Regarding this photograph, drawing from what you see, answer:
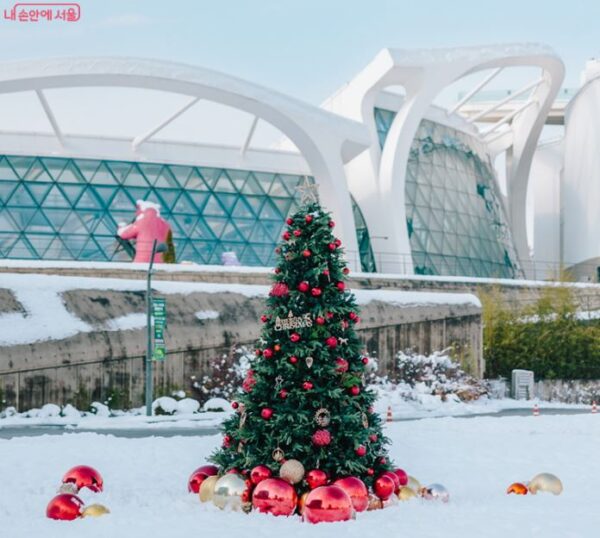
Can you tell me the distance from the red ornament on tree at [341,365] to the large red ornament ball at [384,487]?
117 cm

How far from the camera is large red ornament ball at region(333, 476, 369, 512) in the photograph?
31.4ft

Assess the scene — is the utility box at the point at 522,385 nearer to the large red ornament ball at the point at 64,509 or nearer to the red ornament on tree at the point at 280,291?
the red ornament on tree at the point at 280,291

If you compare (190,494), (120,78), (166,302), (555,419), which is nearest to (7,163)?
(120,78)

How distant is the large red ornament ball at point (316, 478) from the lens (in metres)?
9.80

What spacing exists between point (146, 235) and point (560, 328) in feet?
48.2

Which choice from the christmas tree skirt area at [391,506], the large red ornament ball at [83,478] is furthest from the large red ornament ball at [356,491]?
the large red ornament ball at [83,478]

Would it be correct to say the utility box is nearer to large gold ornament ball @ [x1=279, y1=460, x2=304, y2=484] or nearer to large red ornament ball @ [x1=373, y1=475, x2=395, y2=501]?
large red ornament ball @ [x1=373, y1=475, x2=395, y2=501]

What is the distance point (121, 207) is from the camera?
40.7 meters

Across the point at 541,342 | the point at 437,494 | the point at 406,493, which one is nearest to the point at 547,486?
the point at 437,494

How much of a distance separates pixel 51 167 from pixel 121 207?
11.0ft

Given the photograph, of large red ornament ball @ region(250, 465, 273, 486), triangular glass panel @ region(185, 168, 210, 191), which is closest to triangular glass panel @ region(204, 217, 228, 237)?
triangular glass panel @ region(185, 168, 210, 191)

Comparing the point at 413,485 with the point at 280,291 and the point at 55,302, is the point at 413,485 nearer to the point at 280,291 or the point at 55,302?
the point at 280,291

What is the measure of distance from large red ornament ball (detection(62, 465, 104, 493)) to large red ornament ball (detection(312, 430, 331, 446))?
2.72 meters

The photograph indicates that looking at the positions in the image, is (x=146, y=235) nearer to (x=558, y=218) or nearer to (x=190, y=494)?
(x=190, y=494)
